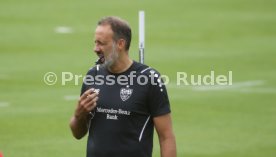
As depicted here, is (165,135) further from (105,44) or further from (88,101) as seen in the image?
(105,44)

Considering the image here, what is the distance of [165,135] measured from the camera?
8164 millimetres

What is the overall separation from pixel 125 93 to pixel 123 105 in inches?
4.7

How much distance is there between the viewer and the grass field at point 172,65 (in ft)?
47.4

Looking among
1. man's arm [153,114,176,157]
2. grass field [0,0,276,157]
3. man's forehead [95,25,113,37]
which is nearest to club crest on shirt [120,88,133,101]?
man's arm [153,114,176,157]

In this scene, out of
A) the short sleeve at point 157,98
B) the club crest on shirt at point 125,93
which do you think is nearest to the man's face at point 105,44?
the club crest on shirt at point 125,93

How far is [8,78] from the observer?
19312 mm

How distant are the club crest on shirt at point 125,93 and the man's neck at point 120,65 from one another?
0.19 meters

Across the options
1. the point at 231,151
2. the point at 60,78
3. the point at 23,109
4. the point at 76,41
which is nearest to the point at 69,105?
the point at 23,109

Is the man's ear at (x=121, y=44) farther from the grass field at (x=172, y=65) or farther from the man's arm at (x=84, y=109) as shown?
the grass field at (x=172, y=65)

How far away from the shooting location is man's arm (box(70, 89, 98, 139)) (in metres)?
8.00

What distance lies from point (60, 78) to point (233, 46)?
594cm

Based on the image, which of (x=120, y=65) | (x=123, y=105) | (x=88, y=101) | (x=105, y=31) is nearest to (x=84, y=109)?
(x=88, y=101)

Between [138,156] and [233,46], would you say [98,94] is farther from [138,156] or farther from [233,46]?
[233,46]

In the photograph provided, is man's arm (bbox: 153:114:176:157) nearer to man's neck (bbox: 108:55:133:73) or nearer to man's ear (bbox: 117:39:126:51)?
man's neck (bbox: 108:55:133:73)
